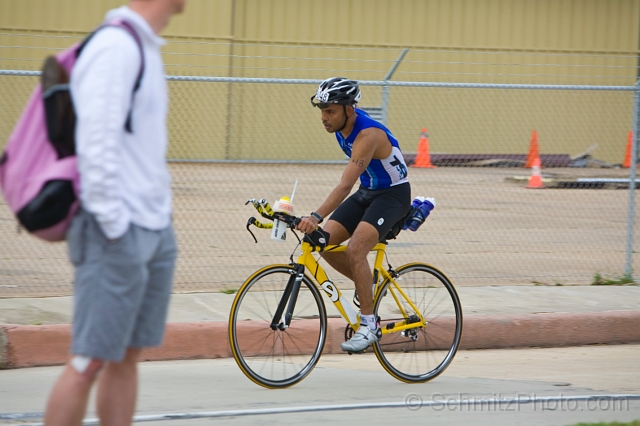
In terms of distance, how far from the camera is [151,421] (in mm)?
5258

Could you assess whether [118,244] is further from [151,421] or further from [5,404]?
[5,404]

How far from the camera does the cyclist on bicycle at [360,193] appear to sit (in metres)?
6.20

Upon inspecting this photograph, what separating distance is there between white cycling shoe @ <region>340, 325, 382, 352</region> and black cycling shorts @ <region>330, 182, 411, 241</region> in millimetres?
610

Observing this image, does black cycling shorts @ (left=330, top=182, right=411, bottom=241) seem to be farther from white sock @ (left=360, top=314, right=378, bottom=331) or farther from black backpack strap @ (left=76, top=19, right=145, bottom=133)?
black backpack strap @ (left=76, top=19, right=145, bottom=133)

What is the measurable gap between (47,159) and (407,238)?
936 cm

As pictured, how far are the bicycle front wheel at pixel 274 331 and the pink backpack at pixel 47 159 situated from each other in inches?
110

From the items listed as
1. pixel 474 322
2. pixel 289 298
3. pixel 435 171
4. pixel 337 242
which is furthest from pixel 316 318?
pixel 435 171

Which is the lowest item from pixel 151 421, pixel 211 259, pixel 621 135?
pixel 151 421

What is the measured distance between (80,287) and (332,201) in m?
2.85

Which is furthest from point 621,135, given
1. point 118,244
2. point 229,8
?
point 118,244

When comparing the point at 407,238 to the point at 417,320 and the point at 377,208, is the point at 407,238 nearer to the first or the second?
the point at 417,320

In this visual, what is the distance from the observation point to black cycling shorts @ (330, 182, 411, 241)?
638cm

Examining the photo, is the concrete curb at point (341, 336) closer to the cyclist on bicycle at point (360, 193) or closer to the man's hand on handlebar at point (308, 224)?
the cyclist on bicycle at point (360, 193)

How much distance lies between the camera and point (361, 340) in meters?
6.41
